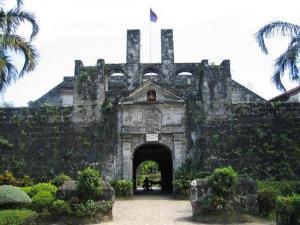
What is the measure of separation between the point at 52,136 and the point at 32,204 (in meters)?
7.62

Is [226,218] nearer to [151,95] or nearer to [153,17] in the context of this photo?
[151,95]

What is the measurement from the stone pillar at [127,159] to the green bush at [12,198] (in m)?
7.24

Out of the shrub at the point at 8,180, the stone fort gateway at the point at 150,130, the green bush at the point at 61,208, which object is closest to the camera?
the green bush at the point at 61,208

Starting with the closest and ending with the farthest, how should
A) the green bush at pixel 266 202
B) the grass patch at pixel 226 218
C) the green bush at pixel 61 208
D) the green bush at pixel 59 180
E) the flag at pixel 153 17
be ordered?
the grass patch at pixel 226 218 → the green bush at pixel 61 208 → the green bush at pixel 266 202 → the green bush at pixel 59 180 → the flag at pixel 153 17

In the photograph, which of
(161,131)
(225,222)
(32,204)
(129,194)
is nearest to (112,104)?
(161,131)

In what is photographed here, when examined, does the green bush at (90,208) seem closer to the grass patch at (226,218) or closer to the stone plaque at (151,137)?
the grass patch at (226,218)

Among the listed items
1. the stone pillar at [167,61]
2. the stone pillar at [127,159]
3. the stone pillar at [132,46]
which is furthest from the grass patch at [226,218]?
the stone pillar at [132,46]

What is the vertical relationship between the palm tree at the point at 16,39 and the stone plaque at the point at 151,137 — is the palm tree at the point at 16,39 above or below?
above

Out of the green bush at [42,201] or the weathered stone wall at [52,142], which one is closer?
the green bush at [42,201]

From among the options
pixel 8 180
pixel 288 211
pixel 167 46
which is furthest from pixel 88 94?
pixel 288 211

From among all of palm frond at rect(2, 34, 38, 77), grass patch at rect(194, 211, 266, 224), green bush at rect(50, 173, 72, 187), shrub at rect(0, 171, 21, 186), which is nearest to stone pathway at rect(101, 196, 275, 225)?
grass patch at rect(194, 211, 266, 224)

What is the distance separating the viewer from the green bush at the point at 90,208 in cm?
1199

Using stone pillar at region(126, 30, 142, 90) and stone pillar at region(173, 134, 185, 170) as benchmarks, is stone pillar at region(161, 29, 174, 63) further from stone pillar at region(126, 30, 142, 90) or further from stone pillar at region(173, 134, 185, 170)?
stone pillar at region(173, 134, 185, 170)

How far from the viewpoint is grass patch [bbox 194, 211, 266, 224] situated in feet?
39.0
